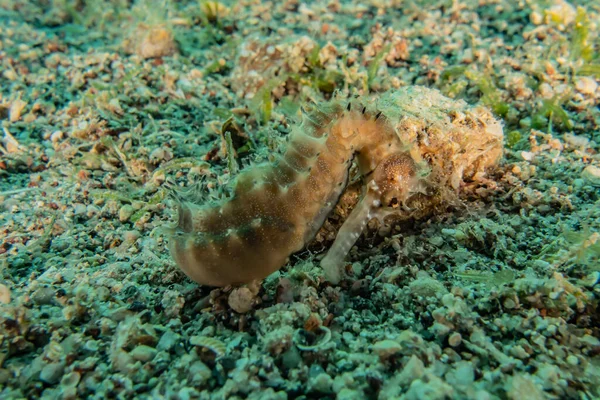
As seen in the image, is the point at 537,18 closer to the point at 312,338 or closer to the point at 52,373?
the point at 312,338

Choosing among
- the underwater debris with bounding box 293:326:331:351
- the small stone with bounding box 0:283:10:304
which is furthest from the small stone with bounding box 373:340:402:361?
the small stone with bounding box 0:283:10:304

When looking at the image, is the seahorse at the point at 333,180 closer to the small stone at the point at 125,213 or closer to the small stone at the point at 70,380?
the small stone at the point at 70,380

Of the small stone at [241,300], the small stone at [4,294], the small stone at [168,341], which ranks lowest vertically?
the small stone at [4,294]

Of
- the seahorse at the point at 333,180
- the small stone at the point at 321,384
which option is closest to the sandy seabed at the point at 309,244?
the small stone at the point at 321,384

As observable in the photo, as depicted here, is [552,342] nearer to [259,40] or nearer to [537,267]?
[537,267]

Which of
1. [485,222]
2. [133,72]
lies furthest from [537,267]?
[133,72]

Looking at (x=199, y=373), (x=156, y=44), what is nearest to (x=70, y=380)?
(x=199, y=373)
